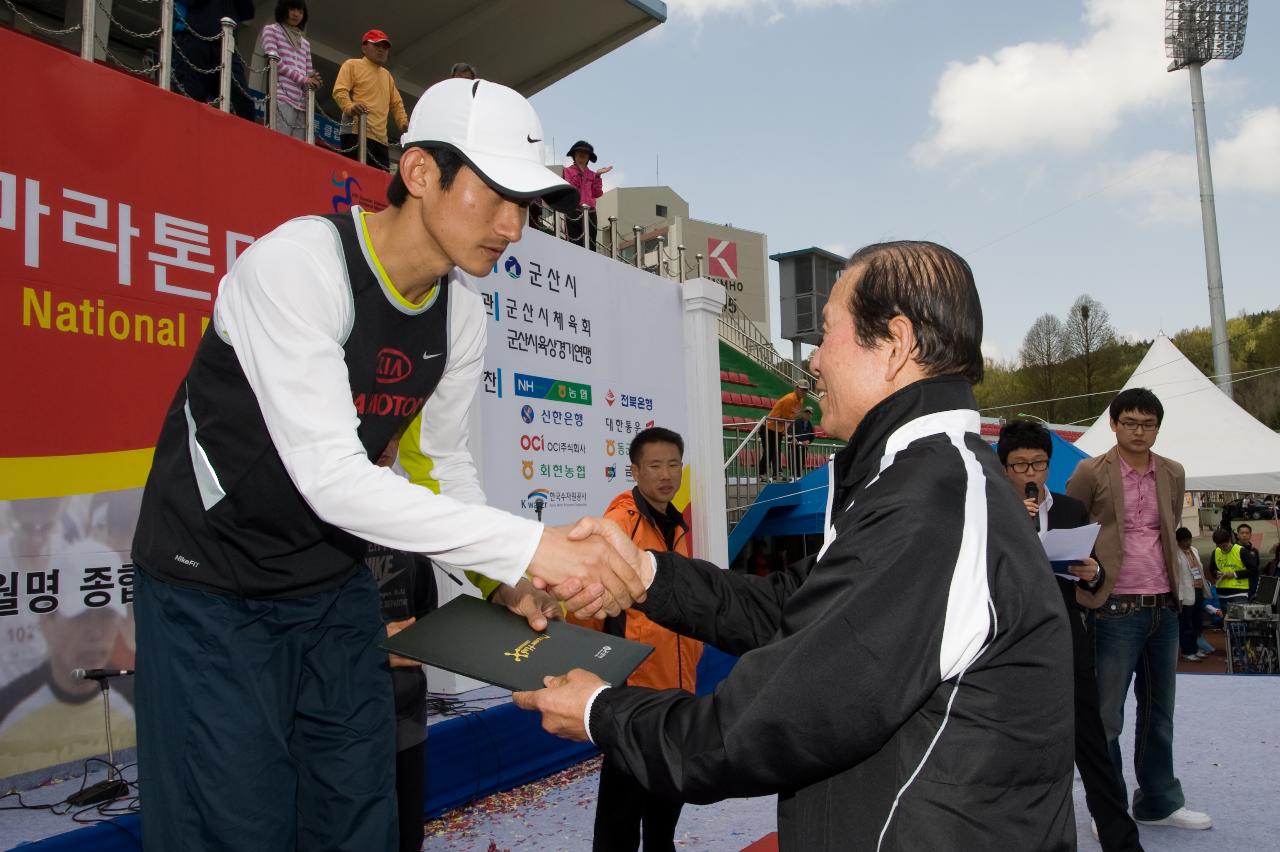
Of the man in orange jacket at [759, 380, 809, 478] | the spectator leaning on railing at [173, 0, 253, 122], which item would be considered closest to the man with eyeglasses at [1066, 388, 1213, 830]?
the spectator leaning on railing at [173, 0, 253, 122]

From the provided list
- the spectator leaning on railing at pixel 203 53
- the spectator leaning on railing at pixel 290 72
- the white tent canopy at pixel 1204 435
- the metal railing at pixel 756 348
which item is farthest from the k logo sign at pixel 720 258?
the spectator leaning on railing at pixel 203 53

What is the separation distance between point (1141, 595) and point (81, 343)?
489cm

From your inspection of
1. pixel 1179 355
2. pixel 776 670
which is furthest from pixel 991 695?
pixel 1179 355

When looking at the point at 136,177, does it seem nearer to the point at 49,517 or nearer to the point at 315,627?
the point at 49,517

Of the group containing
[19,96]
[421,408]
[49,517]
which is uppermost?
[19,96]

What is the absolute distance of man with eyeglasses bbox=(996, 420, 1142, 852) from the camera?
3.25m

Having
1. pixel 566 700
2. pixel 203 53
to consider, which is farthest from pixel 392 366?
pixel 203 53

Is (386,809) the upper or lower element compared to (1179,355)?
lower

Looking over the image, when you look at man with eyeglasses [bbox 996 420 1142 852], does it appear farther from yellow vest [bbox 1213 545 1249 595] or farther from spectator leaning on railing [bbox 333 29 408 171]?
yellow vest [bbox 1213 545 1249 595]

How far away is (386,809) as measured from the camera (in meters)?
1.79

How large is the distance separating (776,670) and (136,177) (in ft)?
14.8

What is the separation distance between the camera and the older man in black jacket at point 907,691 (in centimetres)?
113

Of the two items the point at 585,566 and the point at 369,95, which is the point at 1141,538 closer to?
the point at 585,566

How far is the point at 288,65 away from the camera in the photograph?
6.13 meters
